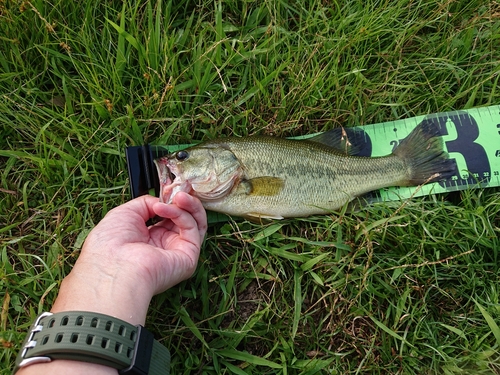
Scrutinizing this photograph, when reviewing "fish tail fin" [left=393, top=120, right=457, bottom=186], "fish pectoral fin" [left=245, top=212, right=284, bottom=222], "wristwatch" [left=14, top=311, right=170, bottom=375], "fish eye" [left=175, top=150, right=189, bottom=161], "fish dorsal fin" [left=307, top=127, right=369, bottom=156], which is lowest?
"wristwatch" [left=14, top=311, right=170, bottom=375]

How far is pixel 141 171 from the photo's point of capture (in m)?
3.25

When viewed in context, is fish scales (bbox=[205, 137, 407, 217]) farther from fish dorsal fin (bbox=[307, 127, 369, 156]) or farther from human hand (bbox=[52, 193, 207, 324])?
human hand (bbox=[52, 193, 207, 324])

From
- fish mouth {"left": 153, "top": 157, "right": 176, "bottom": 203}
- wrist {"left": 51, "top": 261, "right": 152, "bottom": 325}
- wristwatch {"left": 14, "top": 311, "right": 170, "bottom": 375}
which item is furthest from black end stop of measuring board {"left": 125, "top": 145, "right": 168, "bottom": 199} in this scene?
wristwatch {"left": 14, "top": 311, "right": 170, "bottom": 375}

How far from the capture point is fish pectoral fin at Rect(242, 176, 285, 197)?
3.33 m

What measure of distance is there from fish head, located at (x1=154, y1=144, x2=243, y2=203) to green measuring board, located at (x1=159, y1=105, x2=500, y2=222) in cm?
38

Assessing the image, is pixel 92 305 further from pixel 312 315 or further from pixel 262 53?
pixel 262 53

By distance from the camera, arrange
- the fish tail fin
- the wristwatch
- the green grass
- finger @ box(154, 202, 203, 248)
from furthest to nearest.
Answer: the fish tail fin
the green grass
finger @ box(154, 202, 203, 248)
the wristwatch

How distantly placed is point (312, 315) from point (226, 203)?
117 cm

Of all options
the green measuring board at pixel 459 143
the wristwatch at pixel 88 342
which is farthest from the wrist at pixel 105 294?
the green measuring board at pixel 459 143

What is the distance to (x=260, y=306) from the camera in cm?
328

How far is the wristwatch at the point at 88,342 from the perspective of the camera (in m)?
2.03

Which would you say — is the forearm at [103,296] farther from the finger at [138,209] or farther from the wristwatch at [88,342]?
the finger at [138,209]

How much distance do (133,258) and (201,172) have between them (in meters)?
0.97

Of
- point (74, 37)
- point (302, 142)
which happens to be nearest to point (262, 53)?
point (302, 142)
